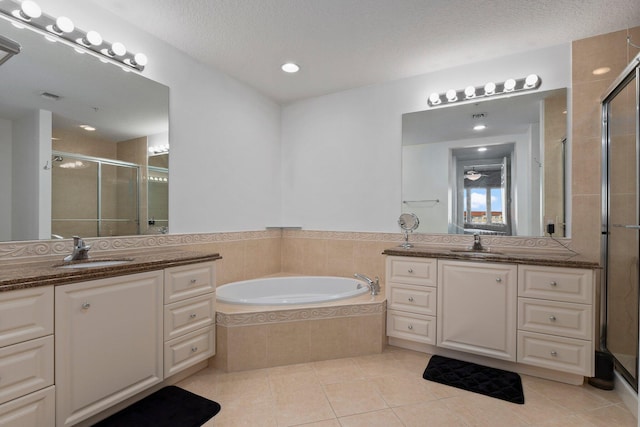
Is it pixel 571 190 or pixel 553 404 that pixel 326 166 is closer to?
pixel 571 190

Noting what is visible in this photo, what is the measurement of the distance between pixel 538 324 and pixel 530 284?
273 mm

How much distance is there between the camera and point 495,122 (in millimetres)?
2682

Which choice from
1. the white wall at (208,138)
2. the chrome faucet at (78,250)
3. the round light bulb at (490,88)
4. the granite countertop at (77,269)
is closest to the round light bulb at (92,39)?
the white wall at (208,138)

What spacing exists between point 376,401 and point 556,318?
1.33m

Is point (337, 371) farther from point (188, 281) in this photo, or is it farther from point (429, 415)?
point (188, 281)

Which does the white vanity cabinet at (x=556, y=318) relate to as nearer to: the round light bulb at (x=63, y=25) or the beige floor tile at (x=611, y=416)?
the beige floor tile at (x=611, y=416)

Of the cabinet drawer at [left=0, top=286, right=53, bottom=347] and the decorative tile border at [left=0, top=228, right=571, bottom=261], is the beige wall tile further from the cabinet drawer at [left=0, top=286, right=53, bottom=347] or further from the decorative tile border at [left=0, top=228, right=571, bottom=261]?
the cabinet drawer at [left=0, top=286, right=53, bottom=347]

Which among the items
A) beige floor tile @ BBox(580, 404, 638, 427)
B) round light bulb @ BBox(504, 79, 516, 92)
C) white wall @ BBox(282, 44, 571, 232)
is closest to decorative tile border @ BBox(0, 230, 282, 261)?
white wall @ BBox(282, 44, 571, 232)

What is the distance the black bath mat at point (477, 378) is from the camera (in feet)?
6.36

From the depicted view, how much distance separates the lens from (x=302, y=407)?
70.8 inches

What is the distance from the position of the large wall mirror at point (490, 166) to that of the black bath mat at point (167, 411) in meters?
2.24

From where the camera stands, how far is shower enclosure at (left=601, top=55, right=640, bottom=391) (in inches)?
72.6

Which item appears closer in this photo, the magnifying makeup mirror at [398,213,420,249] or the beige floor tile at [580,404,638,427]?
the beige floor tile at [580,404,638,427]

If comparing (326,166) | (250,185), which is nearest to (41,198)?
(250,185)
